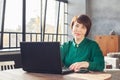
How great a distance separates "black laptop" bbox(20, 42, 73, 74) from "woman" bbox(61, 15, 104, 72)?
21 centimetres

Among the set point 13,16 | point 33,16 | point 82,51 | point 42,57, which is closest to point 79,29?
point 82,51

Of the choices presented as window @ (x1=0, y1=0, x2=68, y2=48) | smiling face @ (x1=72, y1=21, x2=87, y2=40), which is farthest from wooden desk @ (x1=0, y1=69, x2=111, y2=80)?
window @ (x1=0, y1=0, x2=68, y2=48)

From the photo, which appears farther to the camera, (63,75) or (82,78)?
(63,75)

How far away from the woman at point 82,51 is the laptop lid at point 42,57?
25cm

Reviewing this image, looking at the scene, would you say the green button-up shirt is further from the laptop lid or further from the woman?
the laptop lid

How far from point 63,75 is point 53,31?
17.8 ft

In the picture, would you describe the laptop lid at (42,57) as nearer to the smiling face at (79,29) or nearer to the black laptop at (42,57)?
the black laptop at (42,57)

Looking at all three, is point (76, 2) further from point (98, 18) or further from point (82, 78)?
point (82, 78)

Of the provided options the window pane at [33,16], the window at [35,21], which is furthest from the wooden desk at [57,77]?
the window pane at [33,16]

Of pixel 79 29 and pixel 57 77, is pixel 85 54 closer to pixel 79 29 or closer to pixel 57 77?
pixel 79 29

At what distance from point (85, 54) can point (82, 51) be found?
4cm

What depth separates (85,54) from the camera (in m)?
1.92

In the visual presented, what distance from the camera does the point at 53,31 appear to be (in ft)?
23.1

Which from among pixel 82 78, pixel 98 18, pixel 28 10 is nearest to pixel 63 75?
pixel 82 78
